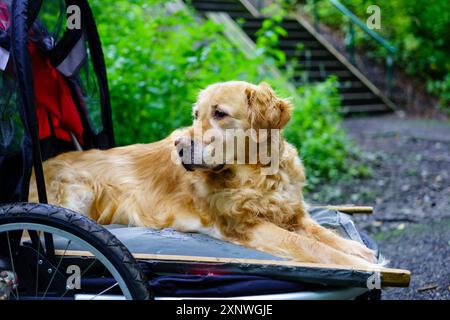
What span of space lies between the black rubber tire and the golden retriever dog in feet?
2.44

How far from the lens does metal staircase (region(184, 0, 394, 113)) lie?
12609 millimetres

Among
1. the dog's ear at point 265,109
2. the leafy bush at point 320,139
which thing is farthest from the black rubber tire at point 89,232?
the leafy bush at point 320,139

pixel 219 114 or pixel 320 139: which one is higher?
pixel 219 114

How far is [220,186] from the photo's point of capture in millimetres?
3264

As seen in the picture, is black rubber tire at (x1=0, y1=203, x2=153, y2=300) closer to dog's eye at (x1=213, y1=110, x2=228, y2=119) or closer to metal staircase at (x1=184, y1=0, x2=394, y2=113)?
dog's eye at (x1=213, y1=110, x2=228, y2=119)

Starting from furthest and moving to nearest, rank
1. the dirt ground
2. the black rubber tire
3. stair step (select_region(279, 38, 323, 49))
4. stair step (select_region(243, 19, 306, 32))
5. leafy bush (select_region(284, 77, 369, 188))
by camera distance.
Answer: stair step (select_region(279, 38, 323, 49)), stair step (select_region(243, 19, 306, 32)), leafy bush (select_region(284, 77, 369, 188)), the dirt ground, the black rubber tire

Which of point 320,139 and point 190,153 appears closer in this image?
point 190,153

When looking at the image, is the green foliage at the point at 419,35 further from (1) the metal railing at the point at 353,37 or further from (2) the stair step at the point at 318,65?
(2) the stair step at the point at 318,65

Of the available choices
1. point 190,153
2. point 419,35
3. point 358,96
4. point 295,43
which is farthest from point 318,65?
point 190,153

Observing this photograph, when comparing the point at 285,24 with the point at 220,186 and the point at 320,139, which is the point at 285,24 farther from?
the point at 220,186

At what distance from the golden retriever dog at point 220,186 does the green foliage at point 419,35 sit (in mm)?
11229

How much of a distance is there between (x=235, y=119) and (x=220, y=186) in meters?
0.40

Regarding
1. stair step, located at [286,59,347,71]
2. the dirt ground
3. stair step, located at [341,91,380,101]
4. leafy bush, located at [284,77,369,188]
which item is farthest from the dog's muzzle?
stair step, located at [341,91,380,101]
